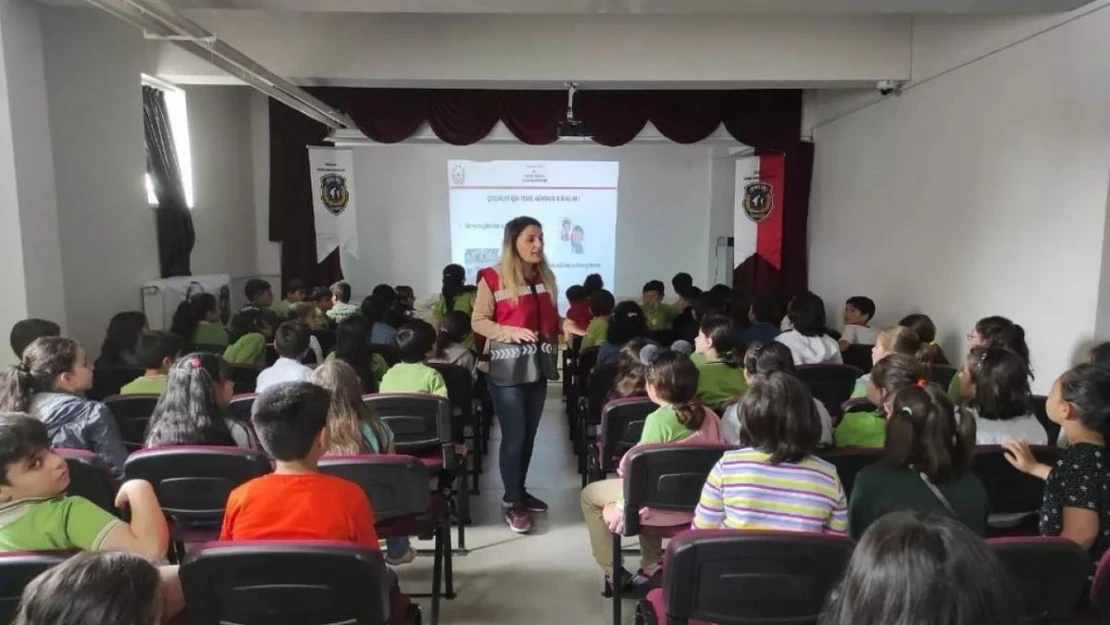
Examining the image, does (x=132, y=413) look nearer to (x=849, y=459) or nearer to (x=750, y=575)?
(x=750, y=575)

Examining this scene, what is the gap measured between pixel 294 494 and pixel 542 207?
22.7ft

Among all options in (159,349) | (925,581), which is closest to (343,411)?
(159,349)

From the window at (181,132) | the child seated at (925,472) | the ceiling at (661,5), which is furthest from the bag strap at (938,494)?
the window at (181,132)

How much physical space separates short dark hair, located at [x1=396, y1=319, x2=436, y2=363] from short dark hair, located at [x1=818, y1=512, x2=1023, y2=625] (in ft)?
8.53

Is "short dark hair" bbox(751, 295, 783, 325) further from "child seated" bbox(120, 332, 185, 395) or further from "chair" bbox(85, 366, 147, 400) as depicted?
"chair" bbox(85, 366, 147, 400)

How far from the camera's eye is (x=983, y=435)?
8.06ft

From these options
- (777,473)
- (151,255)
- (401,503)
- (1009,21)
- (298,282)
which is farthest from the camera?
(298,282)

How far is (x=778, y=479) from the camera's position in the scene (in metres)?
1.80

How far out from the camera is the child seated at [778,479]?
178 centimetres

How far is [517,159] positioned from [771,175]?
2771mm

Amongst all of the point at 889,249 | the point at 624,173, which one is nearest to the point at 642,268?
the point at 624,173

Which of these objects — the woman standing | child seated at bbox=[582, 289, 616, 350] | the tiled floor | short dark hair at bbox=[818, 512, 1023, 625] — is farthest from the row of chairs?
child seated at bbox=[582, 289, 616, 350]

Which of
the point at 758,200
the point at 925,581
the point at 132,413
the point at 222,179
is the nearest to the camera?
the point at 925,581

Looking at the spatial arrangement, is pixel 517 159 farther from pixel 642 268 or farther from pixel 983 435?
pixel 983 435
